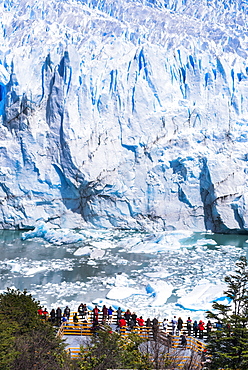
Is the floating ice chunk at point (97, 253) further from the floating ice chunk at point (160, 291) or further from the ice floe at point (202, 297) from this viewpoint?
the ice floe at point (202, 297)

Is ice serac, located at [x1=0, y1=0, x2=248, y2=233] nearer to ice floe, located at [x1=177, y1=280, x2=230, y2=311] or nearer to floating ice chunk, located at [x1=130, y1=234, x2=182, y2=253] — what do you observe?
floating ice chunk, located at [x1=130, y1=234, x2=182, y2=253]

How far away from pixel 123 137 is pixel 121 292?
13.6 meters

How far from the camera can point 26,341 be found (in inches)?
250

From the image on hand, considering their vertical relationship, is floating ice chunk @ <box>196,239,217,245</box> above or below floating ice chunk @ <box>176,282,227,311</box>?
above

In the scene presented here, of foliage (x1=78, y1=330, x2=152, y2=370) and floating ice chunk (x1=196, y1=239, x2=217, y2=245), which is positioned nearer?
foliage (x1=78, y1=330, x2=152, y2=370)

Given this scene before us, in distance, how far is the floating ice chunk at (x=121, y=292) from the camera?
1311 centimetres

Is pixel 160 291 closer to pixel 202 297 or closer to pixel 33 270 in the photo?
pixel 202 297

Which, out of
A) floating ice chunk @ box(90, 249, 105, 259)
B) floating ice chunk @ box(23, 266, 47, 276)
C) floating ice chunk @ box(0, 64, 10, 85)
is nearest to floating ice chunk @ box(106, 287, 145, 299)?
floating ice chunk @ box(23, 266, 47, 276)

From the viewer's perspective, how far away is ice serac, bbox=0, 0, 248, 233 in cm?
2427

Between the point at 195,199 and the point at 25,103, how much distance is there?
11661 millimetres

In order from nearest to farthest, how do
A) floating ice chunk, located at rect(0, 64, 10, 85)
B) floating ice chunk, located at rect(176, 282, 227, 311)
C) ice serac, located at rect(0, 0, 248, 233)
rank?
floating ice chunk, located at rect(176, 282, 227, 311)
ice serac, located at rect(0, 0, 248, 233)
floating ice chunk, located at rect(0, 64, 10, 85)

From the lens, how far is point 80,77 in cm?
2550

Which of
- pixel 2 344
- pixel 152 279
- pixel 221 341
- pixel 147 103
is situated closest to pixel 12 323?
pixel 2 344

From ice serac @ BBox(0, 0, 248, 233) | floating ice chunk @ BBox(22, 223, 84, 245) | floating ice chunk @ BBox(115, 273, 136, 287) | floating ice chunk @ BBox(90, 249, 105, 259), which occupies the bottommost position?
floating ice chunk @ BBox(115, 273, 136, 287)
